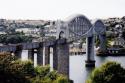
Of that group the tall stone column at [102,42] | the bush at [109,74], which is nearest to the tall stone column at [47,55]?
the bush at [109,74]

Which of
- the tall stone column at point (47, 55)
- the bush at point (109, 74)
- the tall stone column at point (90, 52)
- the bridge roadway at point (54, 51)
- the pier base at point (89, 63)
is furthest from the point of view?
the tall stone column at point (90, 52)

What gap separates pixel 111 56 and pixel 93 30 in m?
10.6

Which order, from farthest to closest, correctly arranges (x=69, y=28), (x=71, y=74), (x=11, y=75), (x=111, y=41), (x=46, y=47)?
(x=111, y=41) → (x=69, y=28) → (x=71, y=74) → (x=46, y=47) → (x=11, y=75)

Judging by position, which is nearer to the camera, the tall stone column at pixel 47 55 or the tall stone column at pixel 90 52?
the tall stone column at pixel 47 55

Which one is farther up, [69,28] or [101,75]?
[69,28]

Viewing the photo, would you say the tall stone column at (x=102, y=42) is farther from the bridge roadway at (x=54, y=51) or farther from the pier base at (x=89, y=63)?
the bridge roadway at (x=54, y=51)

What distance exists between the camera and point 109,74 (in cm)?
2662

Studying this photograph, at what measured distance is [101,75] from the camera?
2678 cm

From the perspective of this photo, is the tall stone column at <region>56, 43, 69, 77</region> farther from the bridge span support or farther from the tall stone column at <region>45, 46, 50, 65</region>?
the tall stone column at <region>45, 46, 50, 65</region>

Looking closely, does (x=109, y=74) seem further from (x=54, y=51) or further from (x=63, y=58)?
(x=63, y=58)

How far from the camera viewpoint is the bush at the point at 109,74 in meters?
26.2

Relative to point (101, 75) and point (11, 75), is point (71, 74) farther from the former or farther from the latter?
point (11, 75)

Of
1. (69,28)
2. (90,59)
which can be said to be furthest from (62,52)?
(90,59)

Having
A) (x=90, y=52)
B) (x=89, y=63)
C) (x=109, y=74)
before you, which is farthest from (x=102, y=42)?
(x=109, y=74)
